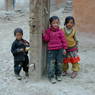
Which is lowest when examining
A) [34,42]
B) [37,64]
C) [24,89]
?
[24,89]

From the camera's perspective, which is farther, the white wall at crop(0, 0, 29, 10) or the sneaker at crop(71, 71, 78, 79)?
the white wall at crop(0, 0, 29, 10)

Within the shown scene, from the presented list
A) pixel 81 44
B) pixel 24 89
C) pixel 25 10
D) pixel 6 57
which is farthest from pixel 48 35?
pixel 25 10

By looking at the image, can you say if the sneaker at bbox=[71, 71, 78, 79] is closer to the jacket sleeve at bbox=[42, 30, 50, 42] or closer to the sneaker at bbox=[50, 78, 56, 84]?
the sneaker at bbox=[50, 78, 56, 84]

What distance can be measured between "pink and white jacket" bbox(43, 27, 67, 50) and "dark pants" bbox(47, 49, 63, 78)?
9 cm

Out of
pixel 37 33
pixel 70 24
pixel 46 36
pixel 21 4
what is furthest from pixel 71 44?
pixel 21 4

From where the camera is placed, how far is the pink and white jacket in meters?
5.51

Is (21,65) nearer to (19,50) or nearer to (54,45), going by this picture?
(19,50)

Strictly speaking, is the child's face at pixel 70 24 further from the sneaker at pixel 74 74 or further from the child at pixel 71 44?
the sneaker at pixel 74 74

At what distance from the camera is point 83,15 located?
8.51 meters

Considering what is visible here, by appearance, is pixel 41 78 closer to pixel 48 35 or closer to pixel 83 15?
pixel 48 35

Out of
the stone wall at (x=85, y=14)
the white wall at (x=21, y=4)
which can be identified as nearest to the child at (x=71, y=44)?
the stone wall at (x=85, y=14)

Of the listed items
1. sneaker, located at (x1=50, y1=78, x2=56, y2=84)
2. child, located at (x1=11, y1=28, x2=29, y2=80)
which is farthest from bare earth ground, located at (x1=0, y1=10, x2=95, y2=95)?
child, located at (x1=11, y1=28, x2=29, y2=80)

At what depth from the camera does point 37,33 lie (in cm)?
542

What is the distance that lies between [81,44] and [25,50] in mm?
2928
